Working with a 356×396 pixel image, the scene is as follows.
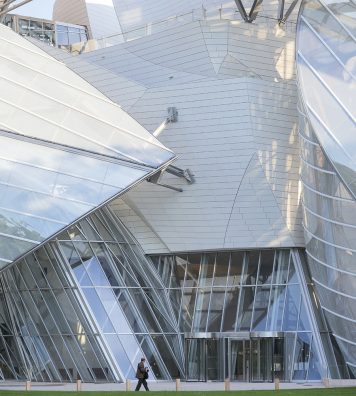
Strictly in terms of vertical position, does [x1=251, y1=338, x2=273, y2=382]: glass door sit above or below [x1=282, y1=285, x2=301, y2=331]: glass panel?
below

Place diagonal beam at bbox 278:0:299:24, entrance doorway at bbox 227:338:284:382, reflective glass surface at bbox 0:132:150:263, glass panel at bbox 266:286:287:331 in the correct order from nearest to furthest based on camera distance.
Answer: reflective glass surface at bbox 0:132:150:263
entrance doorway at bbox 227:338:284:382
glass panel at bbox 266:286:287:331
diagonal beam at bbox 278:0:299:24

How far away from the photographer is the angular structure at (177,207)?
3431cm

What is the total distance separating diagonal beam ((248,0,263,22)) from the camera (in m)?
37.5

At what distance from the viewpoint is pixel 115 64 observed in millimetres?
40781

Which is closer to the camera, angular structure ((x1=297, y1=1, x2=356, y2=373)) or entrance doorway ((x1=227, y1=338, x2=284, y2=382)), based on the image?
angular structure ((x1=297, y1=1, x2=356, y2=373))

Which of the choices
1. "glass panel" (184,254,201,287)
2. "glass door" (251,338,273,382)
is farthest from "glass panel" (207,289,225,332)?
"glass door" (251,338,273,382)

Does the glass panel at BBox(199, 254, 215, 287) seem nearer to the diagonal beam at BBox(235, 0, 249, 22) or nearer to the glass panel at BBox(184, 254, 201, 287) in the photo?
the glass panel at BBox(184, 254, 201, 287)

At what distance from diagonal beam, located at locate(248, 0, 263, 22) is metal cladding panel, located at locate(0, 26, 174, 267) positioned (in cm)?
593

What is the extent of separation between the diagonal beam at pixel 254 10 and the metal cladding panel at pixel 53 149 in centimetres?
593

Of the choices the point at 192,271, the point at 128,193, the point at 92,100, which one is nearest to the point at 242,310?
the point at 192,271

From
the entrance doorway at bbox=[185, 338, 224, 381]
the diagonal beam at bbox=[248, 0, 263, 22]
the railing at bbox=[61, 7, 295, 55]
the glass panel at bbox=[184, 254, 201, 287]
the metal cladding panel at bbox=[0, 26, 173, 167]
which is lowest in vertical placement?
the entrance doorway at bbox=[185, 338, 224, 381]

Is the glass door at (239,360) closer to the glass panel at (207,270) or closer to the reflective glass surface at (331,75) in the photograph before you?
the glass panel at (207,270)

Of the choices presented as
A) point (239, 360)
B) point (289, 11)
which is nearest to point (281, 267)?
point (239, 360)

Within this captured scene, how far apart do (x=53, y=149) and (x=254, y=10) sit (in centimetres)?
926
